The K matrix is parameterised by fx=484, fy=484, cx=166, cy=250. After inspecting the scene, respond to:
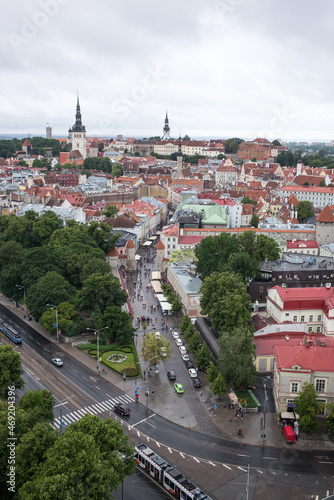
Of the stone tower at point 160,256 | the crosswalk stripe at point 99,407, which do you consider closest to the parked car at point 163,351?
the crosswalk stripe at point 99,407

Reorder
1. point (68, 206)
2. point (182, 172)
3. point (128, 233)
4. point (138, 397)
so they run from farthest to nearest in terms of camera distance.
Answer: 1. point (182, 172)
2. point (68, 206)
3. point (128, 233)
4. point (138, 397)

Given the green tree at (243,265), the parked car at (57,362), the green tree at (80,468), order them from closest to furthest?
1. the green tree at (80,468)
2. the parked car at (57,362)
3. the green tree at (243,265)

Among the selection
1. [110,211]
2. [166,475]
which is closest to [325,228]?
[110,211]

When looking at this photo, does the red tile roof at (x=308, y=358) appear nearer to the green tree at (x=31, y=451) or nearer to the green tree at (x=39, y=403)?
the green tree at (x=39, y=403)

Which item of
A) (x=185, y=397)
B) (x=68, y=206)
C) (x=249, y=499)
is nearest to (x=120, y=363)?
(x=185, y=397)

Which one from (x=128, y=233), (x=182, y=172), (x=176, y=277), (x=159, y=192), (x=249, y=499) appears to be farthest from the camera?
(x=182, y=172)

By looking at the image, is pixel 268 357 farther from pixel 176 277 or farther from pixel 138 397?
pixel 176 277

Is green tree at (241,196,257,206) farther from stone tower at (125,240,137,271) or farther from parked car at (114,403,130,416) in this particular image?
parked car at (114,403,130,416)

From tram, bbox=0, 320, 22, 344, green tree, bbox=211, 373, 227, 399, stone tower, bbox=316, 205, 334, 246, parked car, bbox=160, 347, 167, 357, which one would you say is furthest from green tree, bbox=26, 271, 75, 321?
stone tower, bbox=316, 205, 334, 246
